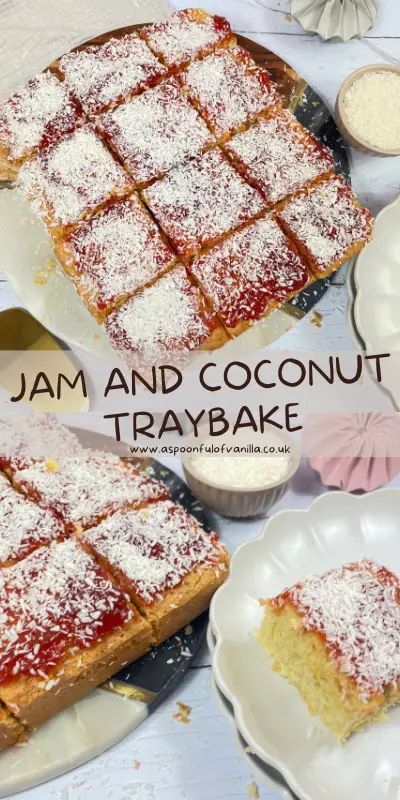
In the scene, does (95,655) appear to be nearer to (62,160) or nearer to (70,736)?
(70,736)

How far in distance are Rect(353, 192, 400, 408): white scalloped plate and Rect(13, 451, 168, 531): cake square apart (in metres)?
0.68

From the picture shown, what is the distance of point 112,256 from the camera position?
2.20 m

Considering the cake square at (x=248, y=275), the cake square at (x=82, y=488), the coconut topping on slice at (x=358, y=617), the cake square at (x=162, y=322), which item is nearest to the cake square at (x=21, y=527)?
the cake square at (x=82, y=488)

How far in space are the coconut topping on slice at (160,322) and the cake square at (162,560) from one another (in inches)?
16.0

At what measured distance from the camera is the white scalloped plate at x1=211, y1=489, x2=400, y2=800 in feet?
6.21

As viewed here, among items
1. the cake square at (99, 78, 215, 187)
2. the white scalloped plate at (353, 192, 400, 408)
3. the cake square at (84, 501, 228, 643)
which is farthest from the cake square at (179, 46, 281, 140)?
the cake square at (84, 501, 228, 643)

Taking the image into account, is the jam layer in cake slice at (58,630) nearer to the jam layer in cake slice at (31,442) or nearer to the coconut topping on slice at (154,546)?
the coconut topping on slice at (154,546)

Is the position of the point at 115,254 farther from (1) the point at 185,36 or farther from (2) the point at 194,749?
(2) the point at 194,749

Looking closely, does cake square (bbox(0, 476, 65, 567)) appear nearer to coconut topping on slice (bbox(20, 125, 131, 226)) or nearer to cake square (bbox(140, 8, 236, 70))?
→ coconut topping on slice (bbox(20, 125, 131, 226))

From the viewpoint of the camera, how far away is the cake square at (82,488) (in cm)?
210

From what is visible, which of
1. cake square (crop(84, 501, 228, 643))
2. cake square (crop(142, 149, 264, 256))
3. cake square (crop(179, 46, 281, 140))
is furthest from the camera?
cake square (crop(179, 46, 281, 140))

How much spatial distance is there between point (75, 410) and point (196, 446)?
392 mm

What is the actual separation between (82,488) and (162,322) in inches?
18.1

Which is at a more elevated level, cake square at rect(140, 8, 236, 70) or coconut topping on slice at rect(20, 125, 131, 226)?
cake square at rect(140, 8, 236, 70)
